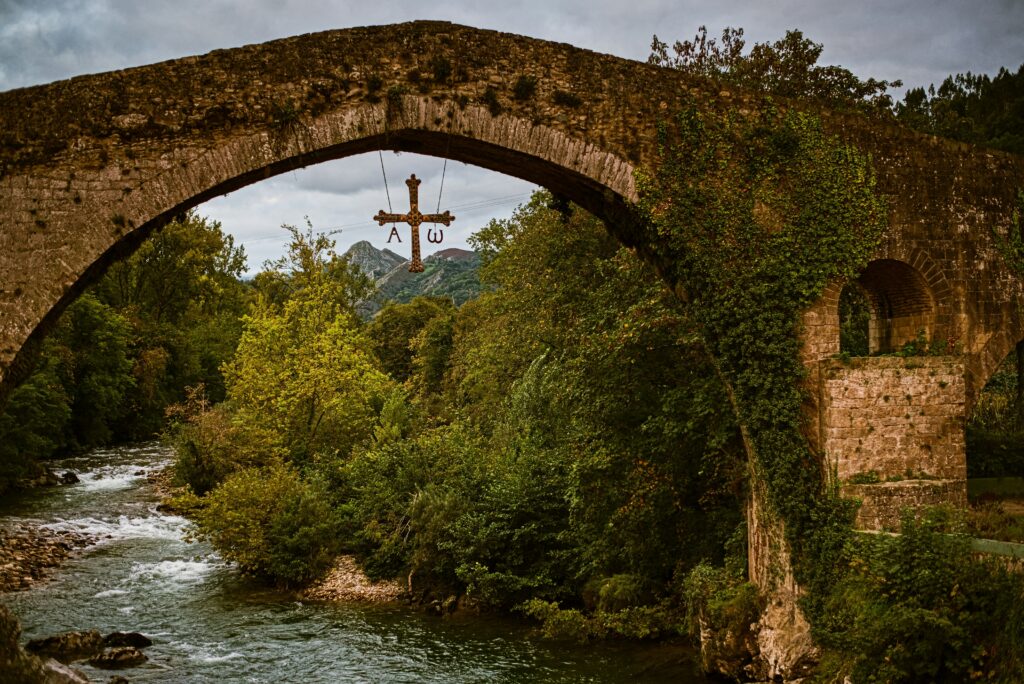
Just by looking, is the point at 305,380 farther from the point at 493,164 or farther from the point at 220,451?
the point at 493,164

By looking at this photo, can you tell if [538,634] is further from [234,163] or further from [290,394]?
[290,394]

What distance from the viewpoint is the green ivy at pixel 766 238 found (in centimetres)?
866

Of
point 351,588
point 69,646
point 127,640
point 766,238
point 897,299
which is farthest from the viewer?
point 351,588

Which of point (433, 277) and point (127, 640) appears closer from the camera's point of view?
point (127, 640)

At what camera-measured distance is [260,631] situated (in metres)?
13.0

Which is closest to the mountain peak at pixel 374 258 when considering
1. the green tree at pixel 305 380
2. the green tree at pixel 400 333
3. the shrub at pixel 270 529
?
the green tree at pixel 400 333

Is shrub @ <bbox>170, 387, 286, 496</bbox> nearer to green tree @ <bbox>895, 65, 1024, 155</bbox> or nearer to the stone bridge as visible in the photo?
the stone bridge

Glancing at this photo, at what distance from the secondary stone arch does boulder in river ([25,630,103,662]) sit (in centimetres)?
607

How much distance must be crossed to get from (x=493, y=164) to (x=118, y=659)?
855 centimetres

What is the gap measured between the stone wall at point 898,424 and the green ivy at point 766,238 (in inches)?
13.9

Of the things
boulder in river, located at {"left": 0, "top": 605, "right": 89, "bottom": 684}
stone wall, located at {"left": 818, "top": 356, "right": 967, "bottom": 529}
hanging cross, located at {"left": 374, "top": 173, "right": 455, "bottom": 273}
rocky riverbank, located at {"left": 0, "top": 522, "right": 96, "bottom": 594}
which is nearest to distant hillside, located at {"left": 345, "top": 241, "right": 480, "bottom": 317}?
rocky riverbank, located at {"left": 0, "top": 522, "right": 96, "bottom": 594}

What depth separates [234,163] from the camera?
7.78 m

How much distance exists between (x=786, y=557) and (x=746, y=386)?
1860mm

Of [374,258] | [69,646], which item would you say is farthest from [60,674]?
[374,258]
